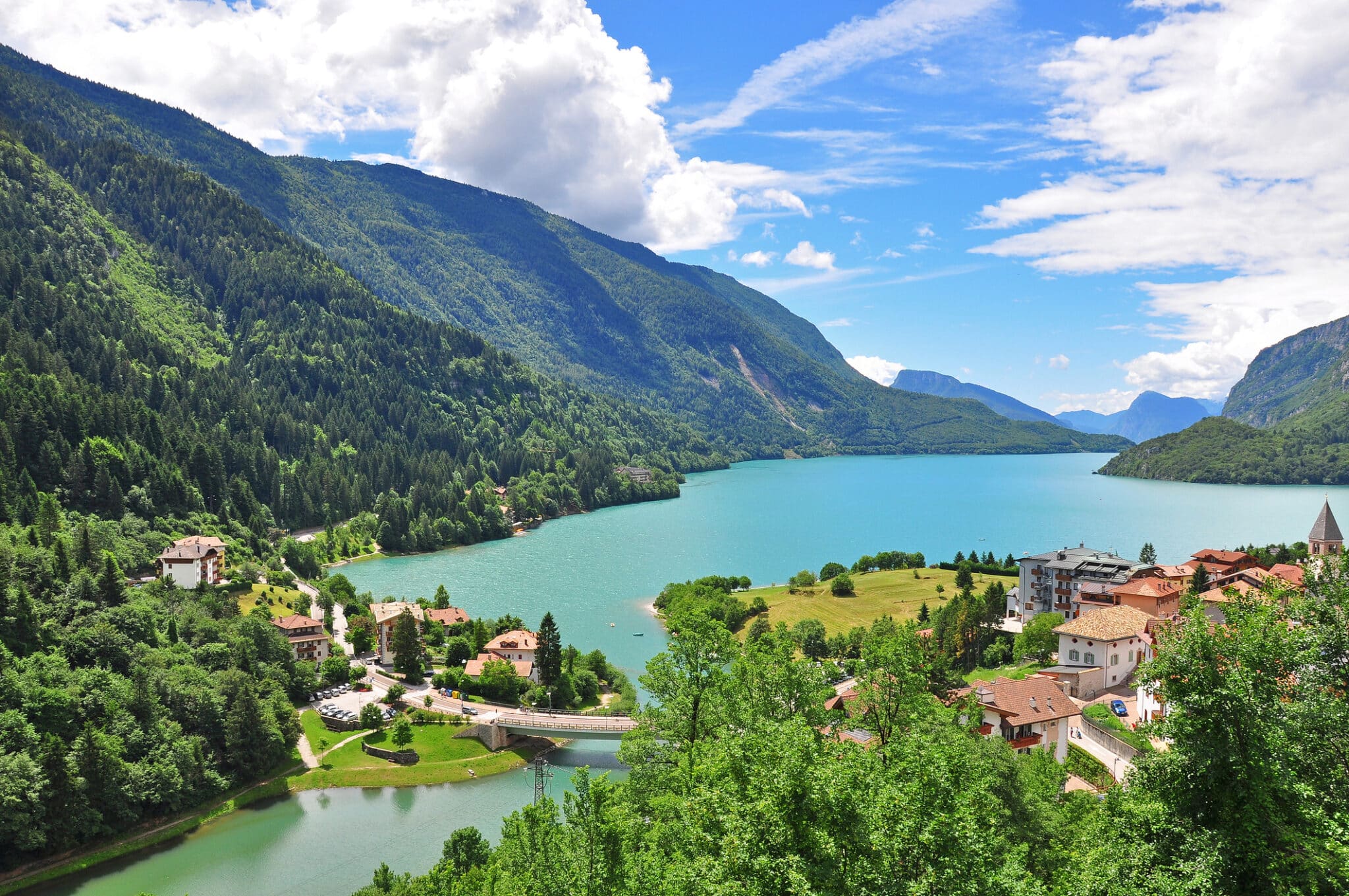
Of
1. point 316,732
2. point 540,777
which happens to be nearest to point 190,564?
point 316,732

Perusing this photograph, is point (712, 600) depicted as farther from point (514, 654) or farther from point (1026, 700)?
point (1026, 700)

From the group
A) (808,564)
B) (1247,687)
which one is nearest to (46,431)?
(808,564)

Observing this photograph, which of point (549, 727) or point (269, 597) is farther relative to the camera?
point (269, 597)

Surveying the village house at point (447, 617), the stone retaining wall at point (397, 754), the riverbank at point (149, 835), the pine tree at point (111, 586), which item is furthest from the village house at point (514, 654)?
the pine tree at point (111, 586)

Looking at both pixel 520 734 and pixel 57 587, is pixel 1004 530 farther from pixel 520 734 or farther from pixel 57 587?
pixel 57 587

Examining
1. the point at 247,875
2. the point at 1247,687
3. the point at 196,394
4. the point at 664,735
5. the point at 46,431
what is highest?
the point at 196,394

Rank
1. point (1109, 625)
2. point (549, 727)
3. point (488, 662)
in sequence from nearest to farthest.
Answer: point (1109, 625), point (549, 727), point (488, 662)
